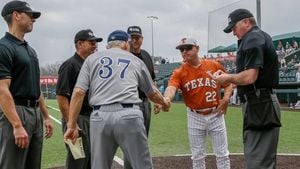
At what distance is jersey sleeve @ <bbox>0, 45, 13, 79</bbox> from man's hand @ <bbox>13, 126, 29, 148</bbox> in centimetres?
54

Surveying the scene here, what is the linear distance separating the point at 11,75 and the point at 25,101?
330 millimetres

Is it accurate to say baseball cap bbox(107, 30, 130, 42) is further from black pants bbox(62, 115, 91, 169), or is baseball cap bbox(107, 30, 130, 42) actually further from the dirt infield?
the dirt infield

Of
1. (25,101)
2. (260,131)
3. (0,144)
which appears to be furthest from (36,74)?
(260,131)

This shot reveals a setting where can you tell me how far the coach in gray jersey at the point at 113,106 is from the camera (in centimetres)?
470

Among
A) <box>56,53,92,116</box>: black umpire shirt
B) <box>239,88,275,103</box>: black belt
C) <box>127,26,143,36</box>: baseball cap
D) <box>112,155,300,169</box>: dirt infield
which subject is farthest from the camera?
<box>112,155,300,169</box>: dirt infield

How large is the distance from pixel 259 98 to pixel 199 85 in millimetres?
1628

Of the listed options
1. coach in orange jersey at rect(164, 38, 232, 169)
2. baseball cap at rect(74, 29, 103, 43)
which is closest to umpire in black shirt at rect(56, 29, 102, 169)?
baseball cap at rect(74, 29, 103, 43)

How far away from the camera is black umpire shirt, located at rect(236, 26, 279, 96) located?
15.4ft

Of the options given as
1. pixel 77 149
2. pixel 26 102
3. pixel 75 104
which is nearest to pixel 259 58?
pixel 75 104

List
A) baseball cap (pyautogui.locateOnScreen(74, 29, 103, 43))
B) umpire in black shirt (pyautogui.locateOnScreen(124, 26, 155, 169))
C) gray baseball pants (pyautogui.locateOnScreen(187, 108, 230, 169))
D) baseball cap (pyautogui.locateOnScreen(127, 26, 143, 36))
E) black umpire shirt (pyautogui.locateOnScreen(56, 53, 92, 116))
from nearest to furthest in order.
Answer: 1. black umpire shirt (pyautogui.locateOnScreen(56, 53, 92, 116))
2. baseball cap (pyautogui.locateOnScreen(74, 29, 103, 43))
3. gray baseball pants (pyautogui.locateOnScreen(187, 108, 230, 169))
4. umpire in black shirt (pyautogui.locateOnScreen(124, 26, 155, 169))
5. baseball cap (pyautogui.locateOnScreen(127, 26, 143, 36))

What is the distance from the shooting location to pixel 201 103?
6.44 metres

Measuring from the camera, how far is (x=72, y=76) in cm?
605

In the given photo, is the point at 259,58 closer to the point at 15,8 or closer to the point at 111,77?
the point at 111,77

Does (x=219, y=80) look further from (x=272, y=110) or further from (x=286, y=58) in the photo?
(x=286, y=58)
